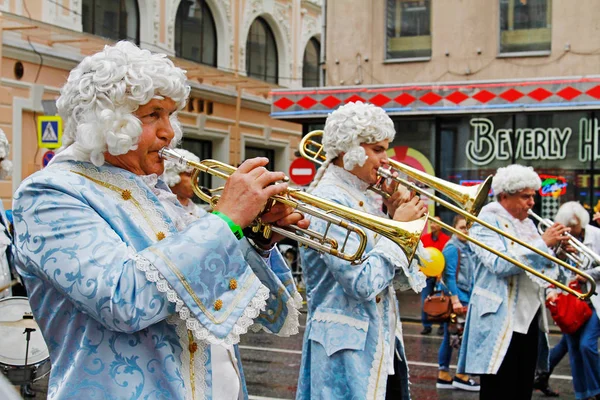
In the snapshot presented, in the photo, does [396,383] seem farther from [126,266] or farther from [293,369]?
[293,369]

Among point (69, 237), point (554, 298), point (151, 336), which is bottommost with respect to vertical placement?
point (554, 298)

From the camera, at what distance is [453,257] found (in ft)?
30.4

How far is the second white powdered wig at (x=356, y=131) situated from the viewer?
14.8 feet

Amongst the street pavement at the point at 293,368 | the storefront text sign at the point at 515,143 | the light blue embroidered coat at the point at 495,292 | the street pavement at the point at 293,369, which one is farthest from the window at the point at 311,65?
the light blue embroidered coat at the point at 495,292

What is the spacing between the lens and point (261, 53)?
25.7m

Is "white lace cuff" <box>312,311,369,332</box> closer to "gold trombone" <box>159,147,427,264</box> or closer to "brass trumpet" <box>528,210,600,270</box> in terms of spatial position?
"gold trombone" <box>159,147,427,264</box>

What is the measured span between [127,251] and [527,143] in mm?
14183

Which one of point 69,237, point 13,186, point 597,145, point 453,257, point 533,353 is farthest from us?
point 13,186

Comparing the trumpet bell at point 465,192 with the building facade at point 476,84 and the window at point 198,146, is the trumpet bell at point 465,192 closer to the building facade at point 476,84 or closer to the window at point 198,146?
the building facade at point 476,84

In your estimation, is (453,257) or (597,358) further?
(453,257)

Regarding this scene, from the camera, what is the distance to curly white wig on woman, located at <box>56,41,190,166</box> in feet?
8.11

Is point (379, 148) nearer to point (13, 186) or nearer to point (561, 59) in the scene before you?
point (561, 59)

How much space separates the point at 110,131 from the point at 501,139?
14160 mm

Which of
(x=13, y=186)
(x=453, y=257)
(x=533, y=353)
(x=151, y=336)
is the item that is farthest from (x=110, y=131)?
(x=13, y=186)
